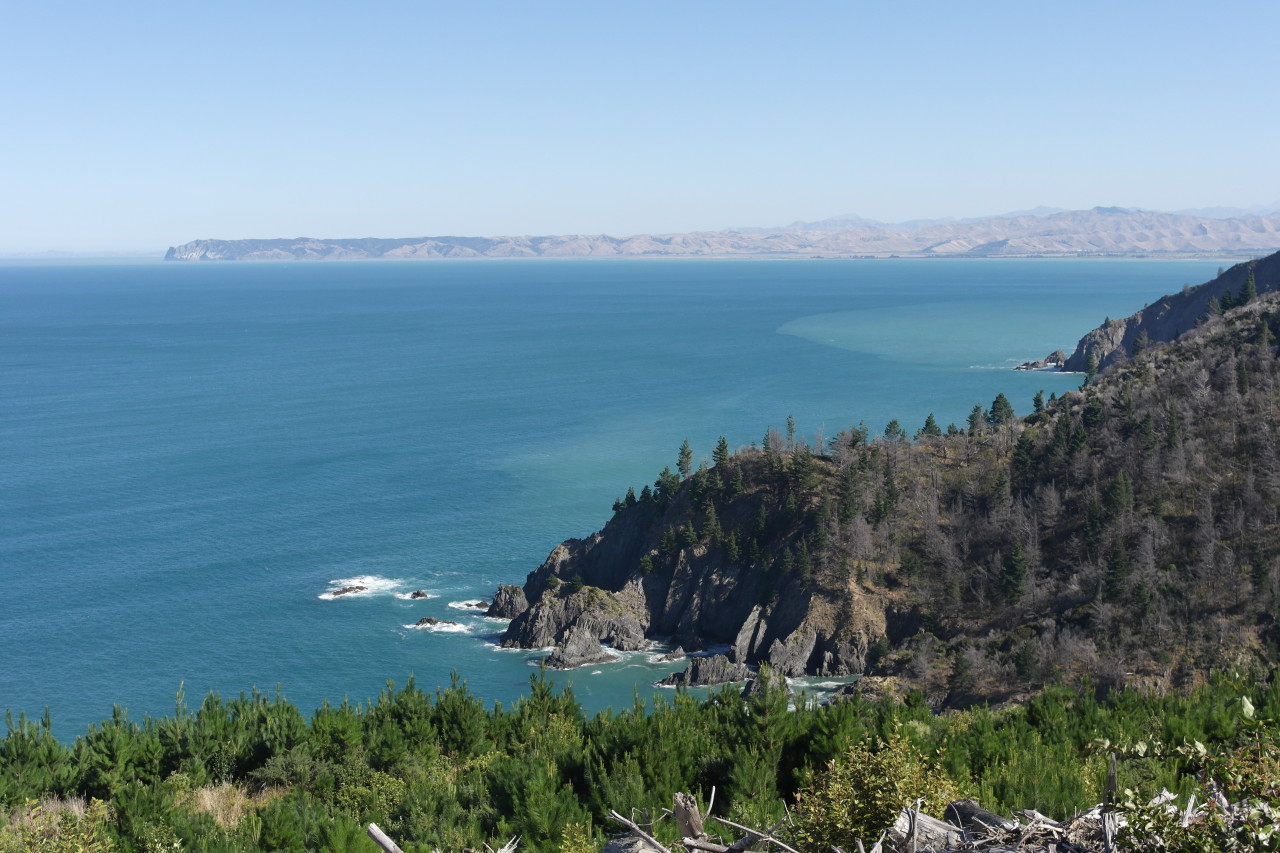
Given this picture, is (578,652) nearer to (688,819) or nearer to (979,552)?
(979,552)

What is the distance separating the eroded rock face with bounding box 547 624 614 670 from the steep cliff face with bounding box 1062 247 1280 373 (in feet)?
278

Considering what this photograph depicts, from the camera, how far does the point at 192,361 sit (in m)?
177

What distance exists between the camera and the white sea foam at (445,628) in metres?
67.8

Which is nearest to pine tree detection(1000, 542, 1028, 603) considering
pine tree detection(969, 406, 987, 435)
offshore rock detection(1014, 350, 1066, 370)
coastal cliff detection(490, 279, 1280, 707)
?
coastal cliff detection(490, 279, 1280, 707)

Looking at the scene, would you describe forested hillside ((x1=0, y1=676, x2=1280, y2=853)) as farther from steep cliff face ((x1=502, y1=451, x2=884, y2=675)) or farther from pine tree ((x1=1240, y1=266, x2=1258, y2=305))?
pine tree ((x1=1240, y1=266, x2=1258, y2=305))

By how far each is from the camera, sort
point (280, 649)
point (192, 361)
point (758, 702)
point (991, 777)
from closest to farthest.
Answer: point (991, 777) < point (758, 702) < point (280, 649) < point (192, 361)

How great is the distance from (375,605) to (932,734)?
58178mm

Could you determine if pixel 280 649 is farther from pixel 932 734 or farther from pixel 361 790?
pixel 932 734

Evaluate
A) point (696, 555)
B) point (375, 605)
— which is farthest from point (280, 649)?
point (696, 555)

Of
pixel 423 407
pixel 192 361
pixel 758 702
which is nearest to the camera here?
pixel 758 702

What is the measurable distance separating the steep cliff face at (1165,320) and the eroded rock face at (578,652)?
Result: 8479 cm

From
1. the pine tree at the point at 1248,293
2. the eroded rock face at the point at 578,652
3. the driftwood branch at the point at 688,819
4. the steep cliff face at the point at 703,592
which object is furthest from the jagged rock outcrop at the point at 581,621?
the pine tree at the point at 1248,293

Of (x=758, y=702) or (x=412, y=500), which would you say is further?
(x=412, y=500)

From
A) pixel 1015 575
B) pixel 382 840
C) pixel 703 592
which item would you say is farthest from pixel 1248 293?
pixel 382 840
